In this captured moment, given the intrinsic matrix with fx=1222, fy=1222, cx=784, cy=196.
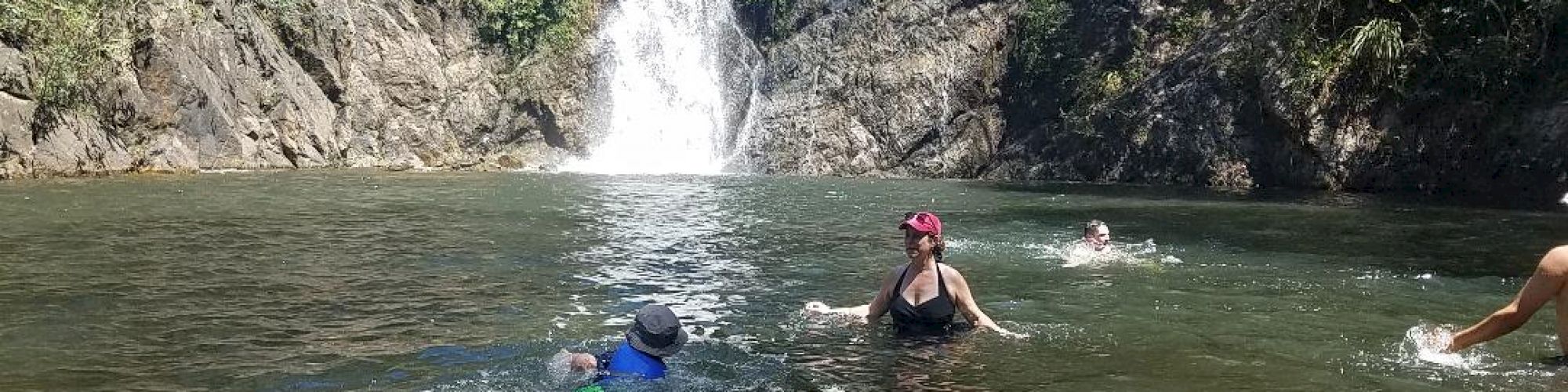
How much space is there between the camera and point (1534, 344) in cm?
945

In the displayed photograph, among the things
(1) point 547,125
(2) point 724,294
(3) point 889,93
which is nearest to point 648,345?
(2) point 724,294

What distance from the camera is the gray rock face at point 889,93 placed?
48.7 meters

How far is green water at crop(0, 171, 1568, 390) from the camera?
28.2 ft

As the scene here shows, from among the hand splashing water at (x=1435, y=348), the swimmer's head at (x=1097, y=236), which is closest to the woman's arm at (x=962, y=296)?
the hand splashing water at (x=1435, y=348)

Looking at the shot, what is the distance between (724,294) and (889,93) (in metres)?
38.2

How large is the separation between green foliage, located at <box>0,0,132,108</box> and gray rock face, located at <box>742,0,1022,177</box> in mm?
25649

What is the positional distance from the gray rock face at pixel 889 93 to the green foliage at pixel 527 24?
9559mm

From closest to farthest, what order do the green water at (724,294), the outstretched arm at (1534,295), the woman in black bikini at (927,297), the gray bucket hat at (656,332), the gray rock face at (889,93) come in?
the gray bucket hat at (656,332) → the outstretched arm at (1534,295) → the green water at (724,294) → the woman in black bikini at (927,297) → the gray rock face at (889,93)

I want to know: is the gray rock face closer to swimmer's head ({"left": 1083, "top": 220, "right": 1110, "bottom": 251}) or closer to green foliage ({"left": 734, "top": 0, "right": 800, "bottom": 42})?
green foliage ({"left": 734, "top": 0, "right": 800, "bottom": 42})

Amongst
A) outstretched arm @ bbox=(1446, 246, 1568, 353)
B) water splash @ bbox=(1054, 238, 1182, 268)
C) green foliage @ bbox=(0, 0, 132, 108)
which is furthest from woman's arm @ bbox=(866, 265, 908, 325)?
green foliage @ bbox=(0, 0, 132, 108)

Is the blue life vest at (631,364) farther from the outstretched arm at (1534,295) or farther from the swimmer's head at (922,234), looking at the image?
the outstretched arm at (1534,295)

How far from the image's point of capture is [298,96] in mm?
43750

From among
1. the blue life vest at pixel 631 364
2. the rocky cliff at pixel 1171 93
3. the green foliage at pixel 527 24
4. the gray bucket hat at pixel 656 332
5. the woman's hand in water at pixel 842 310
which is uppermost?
the green foliage at pixel 527 24

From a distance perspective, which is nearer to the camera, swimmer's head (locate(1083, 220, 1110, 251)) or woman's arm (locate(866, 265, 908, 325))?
woman's arm (locate(866, 265, 908, 325))
